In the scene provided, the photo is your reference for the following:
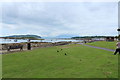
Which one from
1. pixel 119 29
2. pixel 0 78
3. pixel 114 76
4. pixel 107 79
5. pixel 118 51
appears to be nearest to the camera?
pixel 107 79

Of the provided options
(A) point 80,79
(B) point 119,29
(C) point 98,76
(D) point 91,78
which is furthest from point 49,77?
(B) point 119,29

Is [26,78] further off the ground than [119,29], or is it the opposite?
[119,29]

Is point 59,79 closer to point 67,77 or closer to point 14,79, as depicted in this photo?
point 67,77

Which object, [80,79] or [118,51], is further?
[118,51]

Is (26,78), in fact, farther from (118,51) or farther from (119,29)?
(119,29)

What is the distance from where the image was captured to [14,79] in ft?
21.5

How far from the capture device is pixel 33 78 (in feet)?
21.6

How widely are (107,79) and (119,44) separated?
30.7ft

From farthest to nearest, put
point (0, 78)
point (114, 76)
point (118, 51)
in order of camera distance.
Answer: point (118, 51)
point (0, 78)
point (114, 76)

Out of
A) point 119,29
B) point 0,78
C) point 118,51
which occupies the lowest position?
point 0,78

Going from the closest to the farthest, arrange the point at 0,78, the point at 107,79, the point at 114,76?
the point at 107,79
the point at 114,76
the point at 0,78

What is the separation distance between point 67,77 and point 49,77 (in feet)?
3.27

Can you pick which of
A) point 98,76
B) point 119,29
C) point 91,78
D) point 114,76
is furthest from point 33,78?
point 119,29

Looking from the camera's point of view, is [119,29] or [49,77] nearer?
[49,77]
